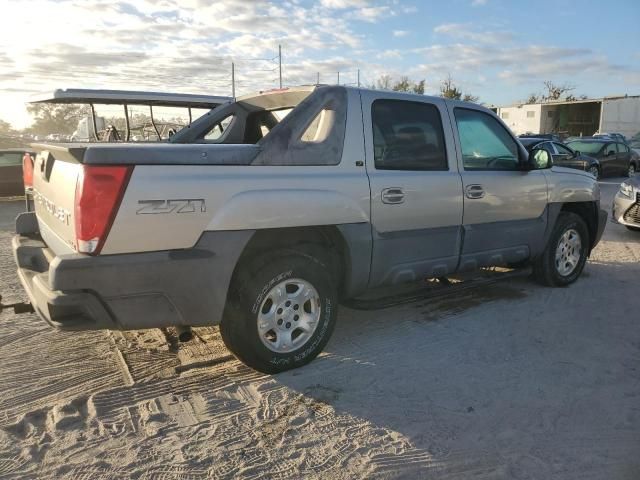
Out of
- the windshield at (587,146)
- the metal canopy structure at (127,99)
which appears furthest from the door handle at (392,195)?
the windshield at (587,146)

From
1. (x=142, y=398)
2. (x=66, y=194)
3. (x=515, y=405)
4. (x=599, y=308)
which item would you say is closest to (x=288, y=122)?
(x=66, y=194)

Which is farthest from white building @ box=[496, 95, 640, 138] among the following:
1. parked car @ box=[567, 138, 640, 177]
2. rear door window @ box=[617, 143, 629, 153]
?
parked car @ box=[567, 138, 640, 177]

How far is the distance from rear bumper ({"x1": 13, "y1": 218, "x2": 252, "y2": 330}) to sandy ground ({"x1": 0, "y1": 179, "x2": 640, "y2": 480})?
1.98ft

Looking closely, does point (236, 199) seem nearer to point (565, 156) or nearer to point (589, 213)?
point (589, 213)

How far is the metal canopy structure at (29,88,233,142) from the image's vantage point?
6738mm

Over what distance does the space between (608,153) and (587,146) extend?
2.59 feet

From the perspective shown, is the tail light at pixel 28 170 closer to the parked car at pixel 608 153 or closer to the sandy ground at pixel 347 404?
the sandy ground at pixel 347 404

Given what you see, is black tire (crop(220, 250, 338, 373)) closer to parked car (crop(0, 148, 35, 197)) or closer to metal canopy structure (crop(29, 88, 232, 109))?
metal canopy structure (crop(29, 88, 232, 109))

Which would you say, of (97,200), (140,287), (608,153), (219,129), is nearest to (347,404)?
(140,287)

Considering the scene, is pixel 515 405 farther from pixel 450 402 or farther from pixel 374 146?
pixel 374 146

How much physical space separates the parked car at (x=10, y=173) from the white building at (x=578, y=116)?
145 ft

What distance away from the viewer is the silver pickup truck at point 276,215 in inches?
115

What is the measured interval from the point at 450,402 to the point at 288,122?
84.9 inches

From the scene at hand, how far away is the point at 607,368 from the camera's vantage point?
3.94 m
